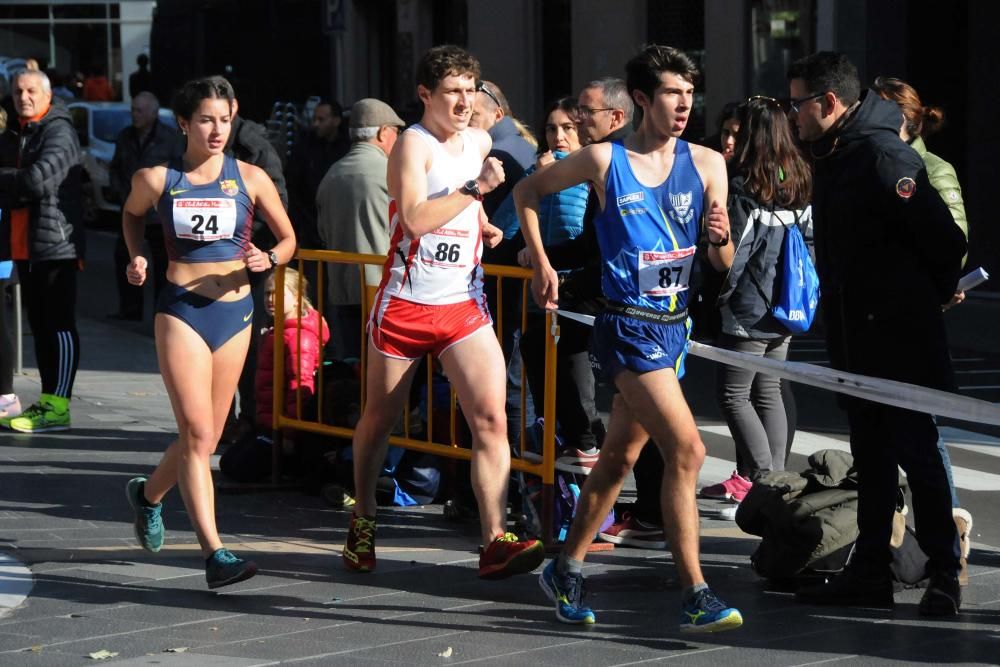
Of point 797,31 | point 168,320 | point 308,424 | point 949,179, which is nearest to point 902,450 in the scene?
point 949,179

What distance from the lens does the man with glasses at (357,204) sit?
9.06 m

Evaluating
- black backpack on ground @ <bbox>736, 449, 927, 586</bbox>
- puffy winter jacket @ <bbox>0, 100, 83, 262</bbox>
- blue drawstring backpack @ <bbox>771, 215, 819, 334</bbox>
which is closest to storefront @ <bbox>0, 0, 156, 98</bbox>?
puffy winter jacket @ <bbox>0, 100, 83, 262</bbox>

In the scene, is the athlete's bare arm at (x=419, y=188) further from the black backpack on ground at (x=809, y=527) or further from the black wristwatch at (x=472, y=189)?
the black backpack on ground at (x=809, y=527)

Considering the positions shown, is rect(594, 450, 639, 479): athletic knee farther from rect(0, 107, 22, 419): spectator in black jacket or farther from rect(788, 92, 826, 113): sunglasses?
rect(0, 107, 22, 419): spectator in black jacket

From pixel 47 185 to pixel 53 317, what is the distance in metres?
0.80

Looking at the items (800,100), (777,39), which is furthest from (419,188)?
(777,39)

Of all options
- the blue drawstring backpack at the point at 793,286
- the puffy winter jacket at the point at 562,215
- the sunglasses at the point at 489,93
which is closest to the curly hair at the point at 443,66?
the puffy winter jacket at the point at 562,215

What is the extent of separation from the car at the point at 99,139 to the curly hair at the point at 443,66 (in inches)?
834

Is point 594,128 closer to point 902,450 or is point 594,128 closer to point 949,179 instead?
point 949,179

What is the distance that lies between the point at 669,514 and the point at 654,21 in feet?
51.6

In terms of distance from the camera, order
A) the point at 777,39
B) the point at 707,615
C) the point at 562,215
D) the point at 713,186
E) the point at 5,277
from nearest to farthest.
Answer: the point at 707,615, the point at 713,186, the point at 562,215, the point at 5,277, the point at 777,39

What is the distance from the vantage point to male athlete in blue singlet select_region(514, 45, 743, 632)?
5.75m

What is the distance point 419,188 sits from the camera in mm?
6430

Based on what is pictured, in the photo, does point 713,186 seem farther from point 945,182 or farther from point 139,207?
point 139,207
